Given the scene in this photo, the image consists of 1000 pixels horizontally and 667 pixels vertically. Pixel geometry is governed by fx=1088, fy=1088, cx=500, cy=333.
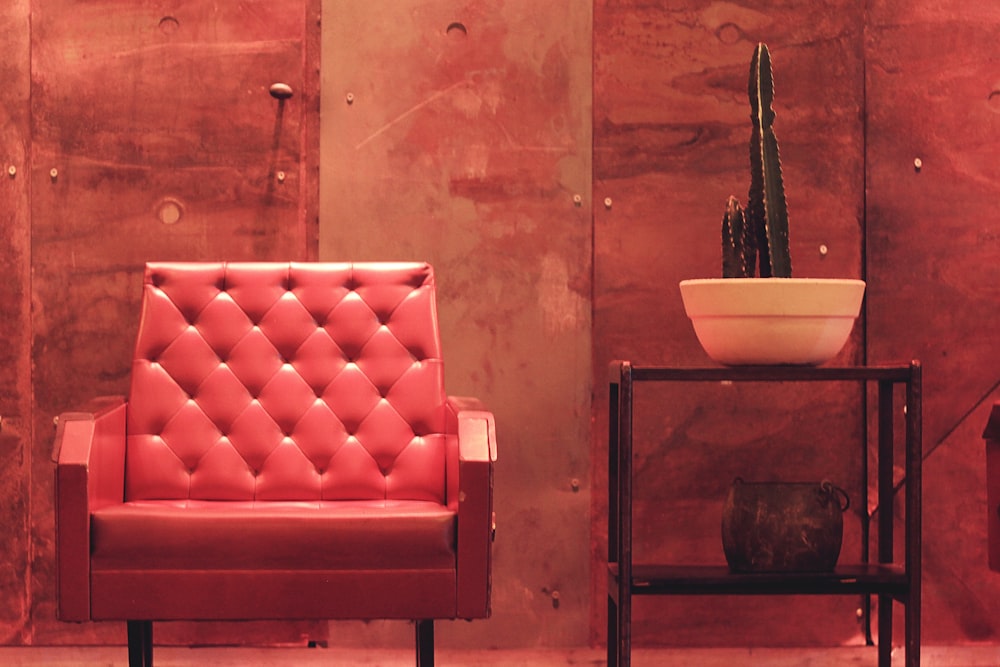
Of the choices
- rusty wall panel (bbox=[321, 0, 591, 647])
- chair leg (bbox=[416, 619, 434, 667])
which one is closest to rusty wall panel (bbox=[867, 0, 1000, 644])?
rusty wall panel (bbox=[321, 0, 591, 647])

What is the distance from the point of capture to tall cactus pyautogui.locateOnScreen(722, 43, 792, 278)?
2.38m

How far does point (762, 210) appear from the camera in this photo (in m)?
2.39

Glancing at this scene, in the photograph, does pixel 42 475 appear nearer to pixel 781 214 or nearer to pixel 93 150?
pixel 93 150

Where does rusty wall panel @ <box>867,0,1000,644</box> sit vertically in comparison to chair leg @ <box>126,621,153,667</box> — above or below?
above

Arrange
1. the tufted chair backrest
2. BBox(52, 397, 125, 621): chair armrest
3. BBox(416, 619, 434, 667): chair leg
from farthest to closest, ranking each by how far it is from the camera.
Answer: the tufted chair backrest < BBox(416, 619, 434, 667): chair leg < BBox(52, 397, 125, 621): chair armrest

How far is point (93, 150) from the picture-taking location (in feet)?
9.39

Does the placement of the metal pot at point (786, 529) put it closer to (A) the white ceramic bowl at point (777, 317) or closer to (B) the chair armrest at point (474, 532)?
(A) the white ceramic bowl at point (777, 317)

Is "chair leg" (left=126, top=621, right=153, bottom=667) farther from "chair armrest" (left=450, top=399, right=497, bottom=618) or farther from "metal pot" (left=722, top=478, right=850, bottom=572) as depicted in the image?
"metal pot" (left=722, top=478, right=850, bottom=572)

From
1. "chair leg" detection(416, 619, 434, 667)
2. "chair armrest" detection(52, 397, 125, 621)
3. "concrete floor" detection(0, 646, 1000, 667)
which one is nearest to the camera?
"chair armrest" detection(52, 397, 125, 621)

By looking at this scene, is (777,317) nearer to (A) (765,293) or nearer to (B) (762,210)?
(A) (765,293)

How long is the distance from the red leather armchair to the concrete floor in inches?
18.5

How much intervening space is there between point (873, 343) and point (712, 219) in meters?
0.54

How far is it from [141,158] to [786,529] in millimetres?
1871

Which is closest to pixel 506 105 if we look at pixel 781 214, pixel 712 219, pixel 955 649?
pixel 712 219
